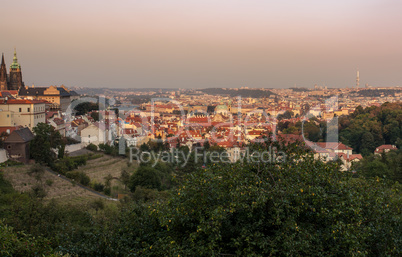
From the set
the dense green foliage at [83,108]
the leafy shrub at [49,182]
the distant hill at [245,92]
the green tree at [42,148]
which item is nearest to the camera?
the leafy shrub at [49,182]

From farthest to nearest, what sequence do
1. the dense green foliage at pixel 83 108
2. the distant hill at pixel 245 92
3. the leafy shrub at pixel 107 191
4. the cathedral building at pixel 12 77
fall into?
the distant hill at pixel 245 92, the cathedral building at pixel 12 77, the dense green foliage at pixel 83 108, the leafy shrub at pixel 107 191

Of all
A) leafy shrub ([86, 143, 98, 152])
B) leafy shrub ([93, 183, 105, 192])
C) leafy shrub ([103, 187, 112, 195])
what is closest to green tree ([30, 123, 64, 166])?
leafy shrub ([93, 183, 105, 192])

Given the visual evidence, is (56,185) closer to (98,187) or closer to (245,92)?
(98,187)

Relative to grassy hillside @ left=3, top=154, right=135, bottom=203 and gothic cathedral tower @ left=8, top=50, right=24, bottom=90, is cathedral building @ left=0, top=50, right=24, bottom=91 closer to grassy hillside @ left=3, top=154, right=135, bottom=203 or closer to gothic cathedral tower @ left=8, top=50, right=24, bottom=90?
gothic cathedral tower @ left=8, top=50, right=24, bottom=90

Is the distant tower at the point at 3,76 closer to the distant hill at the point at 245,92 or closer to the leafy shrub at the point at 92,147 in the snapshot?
the leafy shrub at the point at 92,147

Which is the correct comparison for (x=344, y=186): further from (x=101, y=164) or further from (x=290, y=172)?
(x=101, y=164)

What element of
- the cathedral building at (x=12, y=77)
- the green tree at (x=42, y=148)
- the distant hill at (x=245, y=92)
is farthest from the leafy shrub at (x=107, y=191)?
the distant hill at (x=245, y=92)

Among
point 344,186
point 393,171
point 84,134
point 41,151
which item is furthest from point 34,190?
point 393,171

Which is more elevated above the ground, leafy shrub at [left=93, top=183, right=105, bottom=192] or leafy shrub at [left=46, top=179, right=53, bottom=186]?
leafy shrub at [left=46, top=179, right=53, bottom=186]
